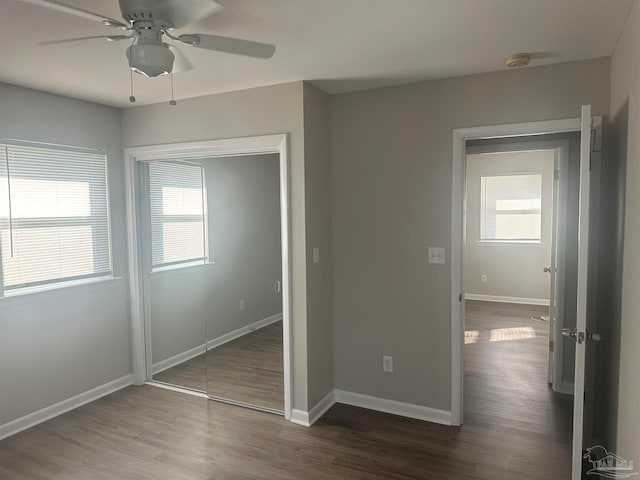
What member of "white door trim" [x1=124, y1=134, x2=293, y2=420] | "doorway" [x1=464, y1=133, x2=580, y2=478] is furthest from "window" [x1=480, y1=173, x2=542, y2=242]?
"white door trim" [x1=124, y1=134, x2=293, y2=420]

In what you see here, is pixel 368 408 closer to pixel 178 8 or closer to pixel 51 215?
pixel 51 215

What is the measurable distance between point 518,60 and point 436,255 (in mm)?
1324

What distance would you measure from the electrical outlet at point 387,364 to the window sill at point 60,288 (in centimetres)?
235

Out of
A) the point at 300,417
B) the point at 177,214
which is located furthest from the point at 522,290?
the point at 177,214

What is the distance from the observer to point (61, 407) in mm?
3369

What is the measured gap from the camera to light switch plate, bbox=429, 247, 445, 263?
310 cm

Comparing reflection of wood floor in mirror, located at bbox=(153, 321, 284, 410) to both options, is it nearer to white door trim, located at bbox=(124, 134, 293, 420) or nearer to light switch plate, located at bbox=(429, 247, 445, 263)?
white door trim, located at bbox=(124, 134, 293, 420)

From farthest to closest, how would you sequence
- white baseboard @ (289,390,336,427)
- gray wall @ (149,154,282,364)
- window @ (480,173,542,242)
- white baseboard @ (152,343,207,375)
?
window @ (480,173,542,242), white baseboard @ (152,343,207,375), gray wall @ (149,154,282,364), white baseboard @ (289,390,336,427)

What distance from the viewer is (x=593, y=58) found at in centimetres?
262

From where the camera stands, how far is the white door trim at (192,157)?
10.2 feet

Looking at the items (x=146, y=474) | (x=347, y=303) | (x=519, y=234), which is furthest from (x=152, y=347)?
(x=519, y=234)

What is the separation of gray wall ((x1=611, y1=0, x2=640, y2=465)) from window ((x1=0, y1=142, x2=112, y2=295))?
362cm

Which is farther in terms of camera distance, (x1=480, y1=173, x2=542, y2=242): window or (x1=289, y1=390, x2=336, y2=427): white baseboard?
(x1=480, y1=173, x2=542, y2=242): window

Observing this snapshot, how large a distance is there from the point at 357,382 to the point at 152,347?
6.25 feet
